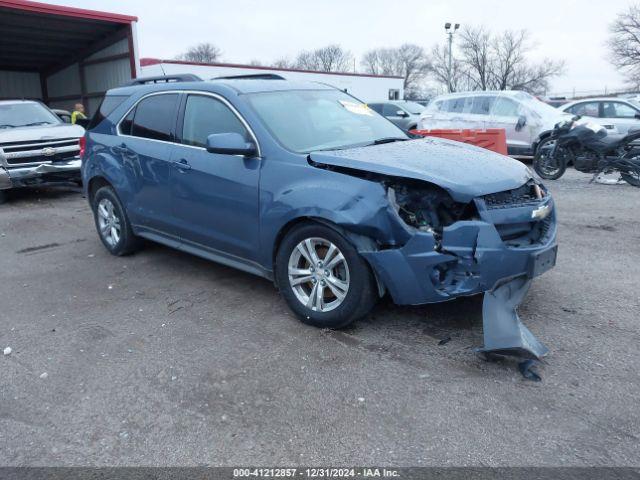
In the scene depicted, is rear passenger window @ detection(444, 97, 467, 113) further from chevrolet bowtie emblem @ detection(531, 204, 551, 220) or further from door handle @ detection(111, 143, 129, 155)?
chevrolet bowtie emblem @ detection(531, 204, 551, 220)

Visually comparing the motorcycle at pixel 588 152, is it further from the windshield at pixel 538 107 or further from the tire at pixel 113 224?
the tire at pixel 113 224

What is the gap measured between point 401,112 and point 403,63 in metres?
78.6

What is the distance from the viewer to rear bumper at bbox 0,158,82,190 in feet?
31.9

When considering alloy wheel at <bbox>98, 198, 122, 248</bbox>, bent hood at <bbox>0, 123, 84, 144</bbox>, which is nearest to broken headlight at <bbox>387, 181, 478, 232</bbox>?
alloy wheel at <bbox>98, 198, 122, 248</bbox>

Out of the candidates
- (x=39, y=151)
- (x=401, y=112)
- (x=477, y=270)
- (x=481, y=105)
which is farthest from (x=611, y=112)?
(x=39, y=151)

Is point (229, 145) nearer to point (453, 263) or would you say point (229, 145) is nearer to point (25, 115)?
point (453, 263)

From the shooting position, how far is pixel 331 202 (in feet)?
12.5

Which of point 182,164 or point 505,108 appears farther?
point 505,108

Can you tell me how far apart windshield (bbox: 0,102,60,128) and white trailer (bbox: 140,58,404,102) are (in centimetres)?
644

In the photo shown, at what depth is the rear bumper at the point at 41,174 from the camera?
9711mm

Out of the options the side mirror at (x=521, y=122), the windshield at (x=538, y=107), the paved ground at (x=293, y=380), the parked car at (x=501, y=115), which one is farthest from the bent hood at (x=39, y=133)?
the windshield at (x=538, y=107)

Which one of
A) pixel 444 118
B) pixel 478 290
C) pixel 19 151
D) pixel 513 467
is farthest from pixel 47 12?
pixel 513 467

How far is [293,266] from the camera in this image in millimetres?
4156

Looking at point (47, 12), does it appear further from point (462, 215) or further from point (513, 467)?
point (513, 467)
